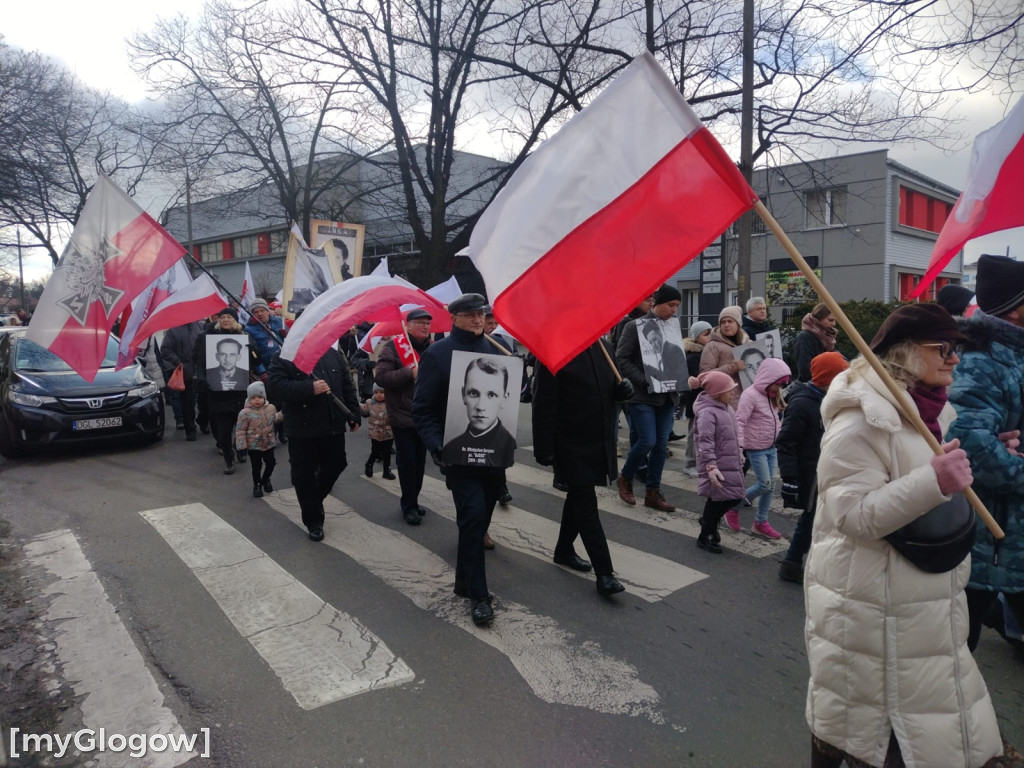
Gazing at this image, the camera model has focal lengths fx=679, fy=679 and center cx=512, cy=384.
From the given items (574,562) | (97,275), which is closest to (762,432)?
(574,562)

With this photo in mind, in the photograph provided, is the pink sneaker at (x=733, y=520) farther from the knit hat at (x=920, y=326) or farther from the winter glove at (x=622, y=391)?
the knit hat at (x=920, y=326)

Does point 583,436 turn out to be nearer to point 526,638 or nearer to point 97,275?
point 526,638

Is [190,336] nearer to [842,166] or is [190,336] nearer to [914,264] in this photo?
[842,166]

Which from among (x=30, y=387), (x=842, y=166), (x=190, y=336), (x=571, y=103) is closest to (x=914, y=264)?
(x=842, y=166)

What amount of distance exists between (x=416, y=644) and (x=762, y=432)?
341 centimetres

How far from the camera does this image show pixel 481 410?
13.8 feet

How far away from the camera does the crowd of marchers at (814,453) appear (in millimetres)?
2062

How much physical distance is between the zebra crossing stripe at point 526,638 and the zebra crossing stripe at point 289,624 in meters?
0.53

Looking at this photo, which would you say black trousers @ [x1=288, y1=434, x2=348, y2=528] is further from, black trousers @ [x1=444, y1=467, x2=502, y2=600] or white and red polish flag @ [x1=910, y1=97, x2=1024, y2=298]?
white and red polish flag @ [x1=910, y1=97, x2=1024, y2=298]

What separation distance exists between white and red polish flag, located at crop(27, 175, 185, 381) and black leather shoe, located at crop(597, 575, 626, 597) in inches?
164

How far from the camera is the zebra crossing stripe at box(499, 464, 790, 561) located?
5.31 metres

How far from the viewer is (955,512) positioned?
2086mm

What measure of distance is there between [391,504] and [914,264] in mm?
32762

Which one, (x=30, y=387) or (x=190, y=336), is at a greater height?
(x=190, y=336)
